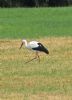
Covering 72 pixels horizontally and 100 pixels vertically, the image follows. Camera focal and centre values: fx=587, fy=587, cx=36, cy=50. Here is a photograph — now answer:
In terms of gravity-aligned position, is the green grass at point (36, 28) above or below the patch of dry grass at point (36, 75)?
below

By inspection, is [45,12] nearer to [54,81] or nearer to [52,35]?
[52,35]

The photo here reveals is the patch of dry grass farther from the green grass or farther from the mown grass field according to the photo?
the green grass

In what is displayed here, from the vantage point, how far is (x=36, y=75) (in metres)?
14.2

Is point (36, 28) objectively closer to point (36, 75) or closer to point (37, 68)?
point (37, 68)

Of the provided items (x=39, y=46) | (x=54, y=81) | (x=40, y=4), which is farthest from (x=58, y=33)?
(x=40, y=4)

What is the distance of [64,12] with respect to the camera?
43.5m

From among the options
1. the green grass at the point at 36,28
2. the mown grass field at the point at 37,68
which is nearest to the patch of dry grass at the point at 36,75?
the mown grass field at the point at 37,68

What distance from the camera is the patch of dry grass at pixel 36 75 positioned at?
38.1 ft

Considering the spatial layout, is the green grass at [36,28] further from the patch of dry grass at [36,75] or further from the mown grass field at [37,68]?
the patch of dry grass at [36,75]

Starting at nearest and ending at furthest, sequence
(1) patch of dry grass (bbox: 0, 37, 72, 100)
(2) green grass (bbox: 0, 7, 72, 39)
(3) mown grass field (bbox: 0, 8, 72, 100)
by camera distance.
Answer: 1. (1) patch of dry grass (bbox: 0, 37, 72, 100)
2. (3) mown grass field (bbox: 0, 8, 72, 100)
3. (2) green grass (bbox: 0, 7, 72, 39)

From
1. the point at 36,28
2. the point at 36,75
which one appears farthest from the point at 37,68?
the point at 36,28

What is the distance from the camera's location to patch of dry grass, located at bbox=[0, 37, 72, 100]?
1160cm

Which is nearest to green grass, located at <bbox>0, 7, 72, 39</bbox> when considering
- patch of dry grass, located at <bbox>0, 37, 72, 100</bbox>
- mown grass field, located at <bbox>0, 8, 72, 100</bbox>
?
mown grass field, located at <bbox>0, 8, 72, 100</bbox>

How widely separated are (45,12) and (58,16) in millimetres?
3906
